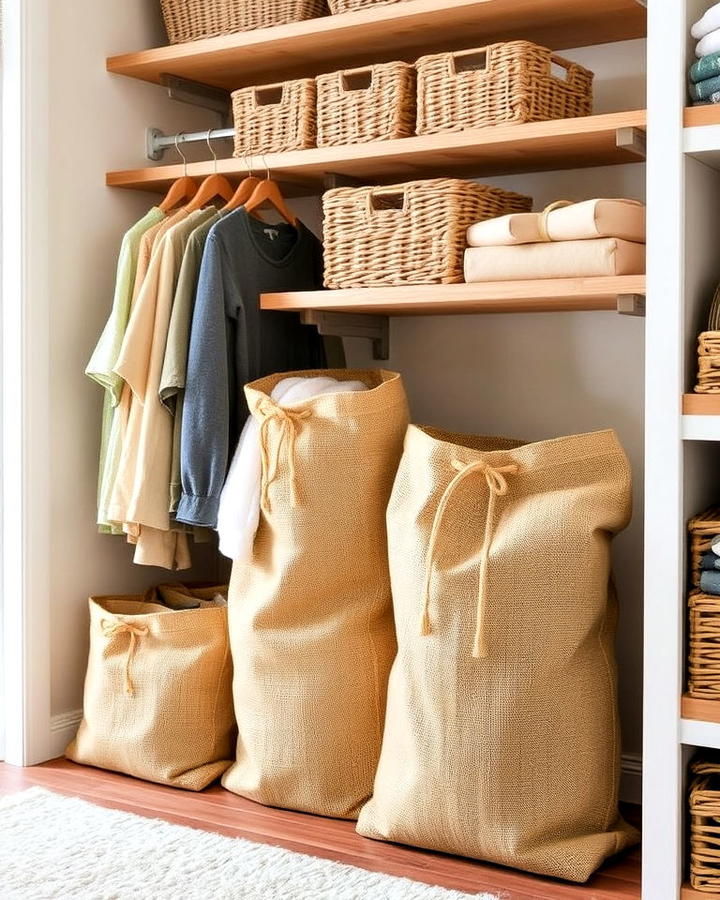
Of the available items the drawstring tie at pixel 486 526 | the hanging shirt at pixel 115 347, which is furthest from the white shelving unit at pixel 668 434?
the hanging shirt at pixel 115 347

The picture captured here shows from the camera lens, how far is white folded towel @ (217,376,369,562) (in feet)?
8.34

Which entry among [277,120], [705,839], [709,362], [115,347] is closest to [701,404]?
[709,362]

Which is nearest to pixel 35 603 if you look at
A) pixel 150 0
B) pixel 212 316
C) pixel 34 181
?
pixel 212 316

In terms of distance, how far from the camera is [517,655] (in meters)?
2.22

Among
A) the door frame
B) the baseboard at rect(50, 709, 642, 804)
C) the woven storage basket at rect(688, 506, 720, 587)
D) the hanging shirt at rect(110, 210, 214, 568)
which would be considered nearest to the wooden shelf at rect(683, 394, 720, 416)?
the woven storage basket at rect(688, 506, 720, 587)

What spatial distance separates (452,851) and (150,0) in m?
2.26

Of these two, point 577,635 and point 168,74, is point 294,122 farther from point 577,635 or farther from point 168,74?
point 577,635

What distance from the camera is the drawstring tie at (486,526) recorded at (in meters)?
2.21

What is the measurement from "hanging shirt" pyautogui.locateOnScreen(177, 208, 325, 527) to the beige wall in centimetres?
35

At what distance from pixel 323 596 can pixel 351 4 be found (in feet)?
4.27

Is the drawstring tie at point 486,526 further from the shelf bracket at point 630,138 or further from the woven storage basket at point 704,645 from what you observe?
the shelf bracket at point 630,138

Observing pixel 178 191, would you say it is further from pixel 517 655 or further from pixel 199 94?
pixel 517 655

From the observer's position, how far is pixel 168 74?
3.08 m

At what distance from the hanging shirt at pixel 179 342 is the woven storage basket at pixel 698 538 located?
1195mm
